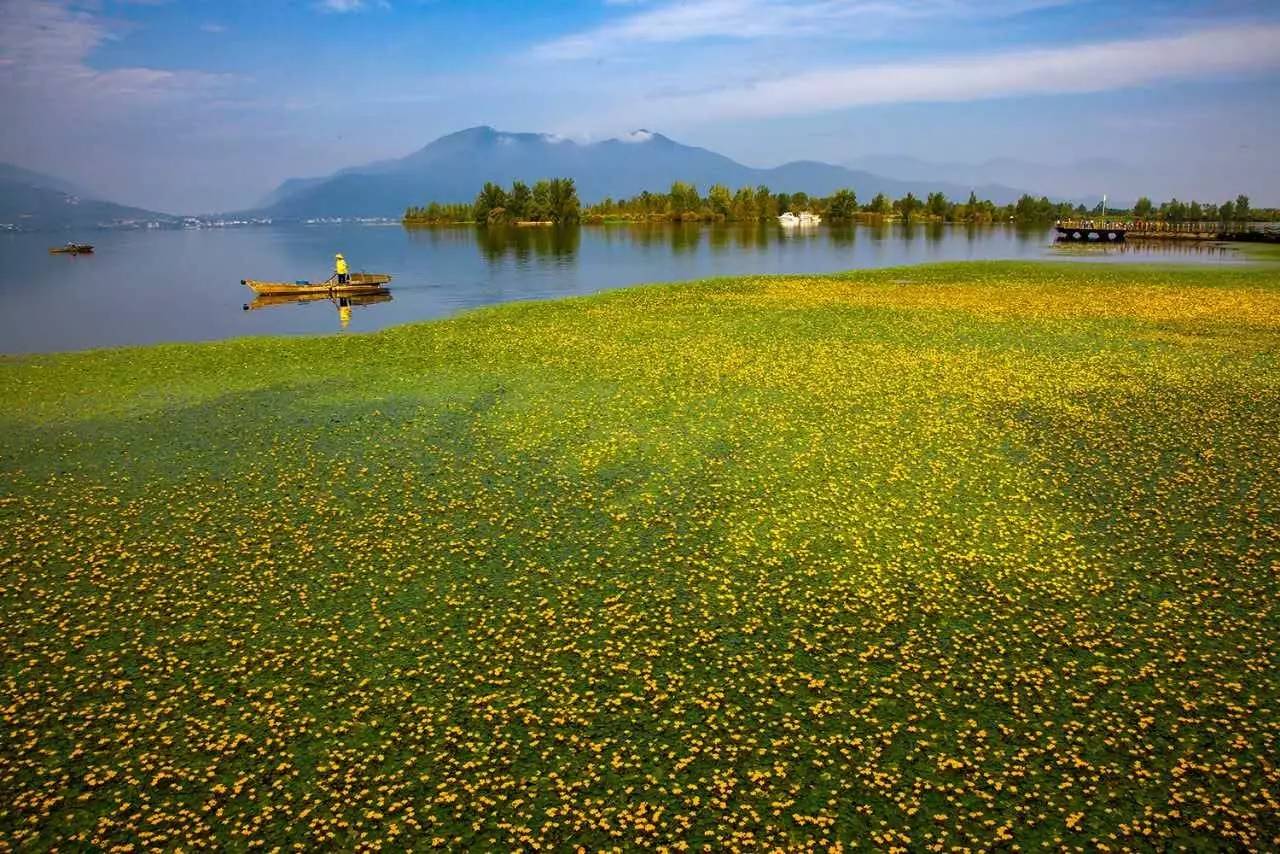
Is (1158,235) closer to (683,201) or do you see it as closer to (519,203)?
(683,201)

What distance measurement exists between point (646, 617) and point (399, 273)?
54.4 metres

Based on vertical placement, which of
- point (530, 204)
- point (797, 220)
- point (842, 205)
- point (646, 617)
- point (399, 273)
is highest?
point (842, 205)

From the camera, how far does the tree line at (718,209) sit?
139 meters

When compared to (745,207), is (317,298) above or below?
below

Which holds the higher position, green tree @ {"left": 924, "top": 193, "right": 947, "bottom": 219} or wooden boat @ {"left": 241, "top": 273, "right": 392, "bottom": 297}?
green tree @ {"left": 924, "top": 193, "right": 947, "bottom": 219}

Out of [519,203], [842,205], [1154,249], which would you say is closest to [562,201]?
[519,203]

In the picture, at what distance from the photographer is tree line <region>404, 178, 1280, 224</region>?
5458 inches

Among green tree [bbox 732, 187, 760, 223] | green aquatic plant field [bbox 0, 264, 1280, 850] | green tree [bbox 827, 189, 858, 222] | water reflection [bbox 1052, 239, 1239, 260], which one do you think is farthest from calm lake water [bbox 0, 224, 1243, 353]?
green tree [bbox 827, 189, 858, 222]

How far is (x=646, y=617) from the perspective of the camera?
8.80 metres

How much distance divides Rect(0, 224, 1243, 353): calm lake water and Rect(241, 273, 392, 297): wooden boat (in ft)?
2.78

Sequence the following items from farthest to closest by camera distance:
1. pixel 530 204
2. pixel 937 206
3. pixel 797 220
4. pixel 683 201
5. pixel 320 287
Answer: pixel 937 206
pixel 683 201
pixel 797 220
pixel 530 204
pixel 320 287

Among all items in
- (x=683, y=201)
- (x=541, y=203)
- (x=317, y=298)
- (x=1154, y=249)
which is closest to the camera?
(x=317, y=298)

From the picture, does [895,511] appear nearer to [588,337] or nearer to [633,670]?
[633,670]

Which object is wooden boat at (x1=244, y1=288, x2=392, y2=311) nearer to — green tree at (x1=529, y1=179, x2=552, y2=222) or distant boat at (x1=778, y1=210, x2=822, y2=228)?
green tree at (x1=529, y1=179, x2=552, y2=222)
